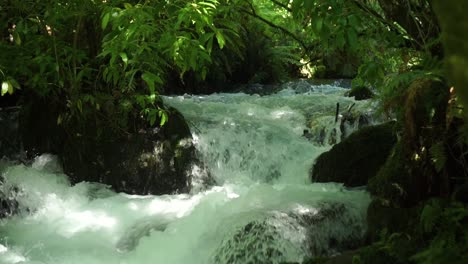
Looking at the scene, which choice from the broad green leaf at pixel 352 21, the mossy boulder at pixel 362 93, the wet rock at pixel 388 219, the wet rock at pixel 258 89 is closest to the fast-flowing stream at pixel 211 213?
the wet rock at pixel 388 219

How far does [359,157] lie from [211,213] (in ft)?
6.19

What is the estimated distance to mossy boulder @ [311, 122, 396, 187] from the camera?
18.7 feet

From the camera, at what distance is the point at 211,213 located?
533cm

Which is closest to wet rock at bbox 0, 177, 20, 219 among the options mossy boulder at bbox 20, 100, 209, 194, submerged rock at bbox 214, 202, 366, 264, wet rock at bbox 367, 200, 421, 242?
mossy boulder at bbox 20, 100, 209, 194

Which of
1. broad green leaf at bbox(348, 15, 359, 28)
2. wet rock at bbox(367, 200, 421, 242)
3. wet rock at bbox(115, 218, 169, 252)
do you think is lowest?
wet rock at bbox(115, 218, 169, 252)

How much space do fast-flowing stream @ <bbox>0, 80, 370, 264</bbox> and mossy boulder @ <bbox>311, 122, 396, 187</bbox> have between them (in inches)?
9.3

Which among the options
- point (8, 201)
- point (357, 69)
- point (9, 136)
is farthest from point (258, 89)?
point (357, 69)

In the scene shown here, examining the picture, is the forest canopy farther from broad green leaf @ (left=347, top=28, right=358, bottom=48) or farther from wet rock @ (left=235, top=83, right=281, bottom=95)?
wet rock @ (left=235, top=83, right=281, bottom=95)

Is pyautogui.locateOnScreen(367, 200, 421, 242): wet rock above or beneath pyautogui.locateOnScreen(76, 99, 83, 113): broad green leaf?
above

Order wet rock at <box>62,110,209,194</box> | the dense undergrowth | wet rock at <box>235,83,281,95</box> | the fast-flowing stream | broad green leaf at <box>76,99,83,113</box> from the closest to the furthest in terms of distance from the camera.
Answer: the dense undergrowth
the fast-flowing stream
broad green leaf at <box>76,99,83,113</box>
wet rock at <box>62,110,209,194</box>
wet rock at <box>235,83,281,95</box>

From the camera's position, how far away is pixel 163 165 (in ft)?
22.0

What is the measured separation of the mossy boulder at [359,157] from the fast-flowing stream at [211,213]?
0.24 meters

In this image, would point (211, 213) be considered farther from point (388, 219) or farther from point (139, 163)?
point (388, 219)

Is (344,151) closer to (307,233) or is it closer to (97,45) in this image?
(307,233)
